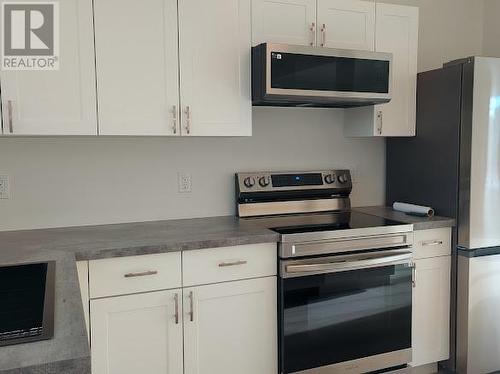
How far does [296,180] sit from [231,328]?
1.05 metres

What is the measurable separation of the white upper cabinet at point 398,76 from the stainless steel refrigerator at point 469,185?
93 millimetres

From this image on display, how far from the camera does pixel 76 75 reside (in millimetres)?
2143

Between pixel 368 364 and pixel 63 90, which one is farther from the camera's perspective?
pixel 368 364

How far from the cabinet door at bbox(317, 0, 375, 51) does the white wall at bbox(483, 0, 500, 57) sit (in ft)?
3.90

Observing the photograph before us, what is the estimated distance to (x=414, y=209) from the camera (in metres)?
2.75

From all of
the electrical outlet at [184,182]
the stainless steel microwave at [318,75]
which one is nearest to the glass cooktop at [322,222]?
the electrical outlet at [184,182]

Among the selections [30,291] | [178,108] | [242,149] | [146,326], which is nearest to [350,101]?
[242,149]

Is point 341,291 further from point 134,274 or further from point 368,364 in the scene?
point 134,274

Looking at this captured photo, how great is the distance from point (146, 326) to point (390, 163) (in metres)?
1.96

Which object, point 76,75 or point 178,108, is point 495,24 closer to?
point 178,108

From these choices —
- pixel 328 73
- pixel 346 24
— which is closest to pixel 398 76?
pixel 346 24

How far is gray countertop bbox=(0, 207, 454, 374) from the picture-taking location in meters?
0.90

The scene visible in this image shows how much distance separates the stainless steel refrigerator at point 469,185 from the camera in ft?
8.16
